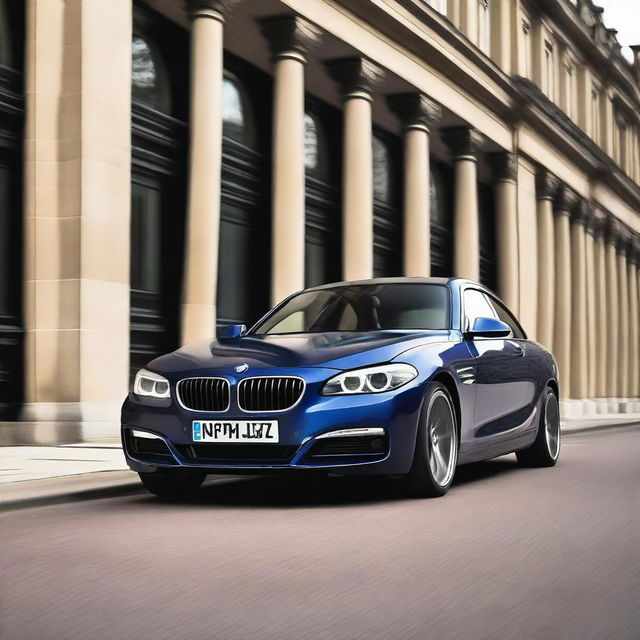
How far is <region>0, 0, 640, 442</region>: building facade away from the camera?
14.8 m

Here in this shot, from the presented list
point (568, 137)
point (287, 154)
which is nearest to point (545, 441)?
point (287, 154)

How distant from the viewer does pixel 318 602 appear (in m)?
4.50

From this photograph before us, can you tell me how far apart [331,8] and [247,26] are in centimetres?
178

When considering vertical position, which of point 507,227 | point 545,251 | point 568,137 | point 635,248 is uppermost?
point 568,137

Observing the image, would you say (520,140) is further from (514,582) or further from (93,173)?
Result: (514,582)

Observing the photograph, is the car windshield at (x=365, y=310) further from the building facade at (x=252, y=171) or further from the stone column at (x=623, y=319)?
the stone column at (x=623, y=319)

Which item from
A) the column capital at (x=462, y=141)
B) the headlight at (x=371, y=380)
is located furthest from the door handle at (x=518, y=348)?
the column capital at (x=462, y=141)

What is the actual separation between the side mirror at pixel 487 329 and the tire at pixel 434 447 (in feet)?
2.32

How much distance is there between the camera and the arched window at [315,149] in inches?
978

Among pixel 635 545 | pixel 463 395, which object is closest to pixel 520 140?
pixel 463 395

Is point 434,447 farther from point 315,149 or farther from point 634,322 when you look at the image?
point 634,322

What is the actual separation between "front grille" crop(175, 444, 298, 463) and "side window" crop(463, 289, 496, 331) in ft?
7.35

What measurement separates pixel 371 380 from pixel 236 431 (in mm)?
898

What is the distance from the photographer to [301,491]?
830 cm
